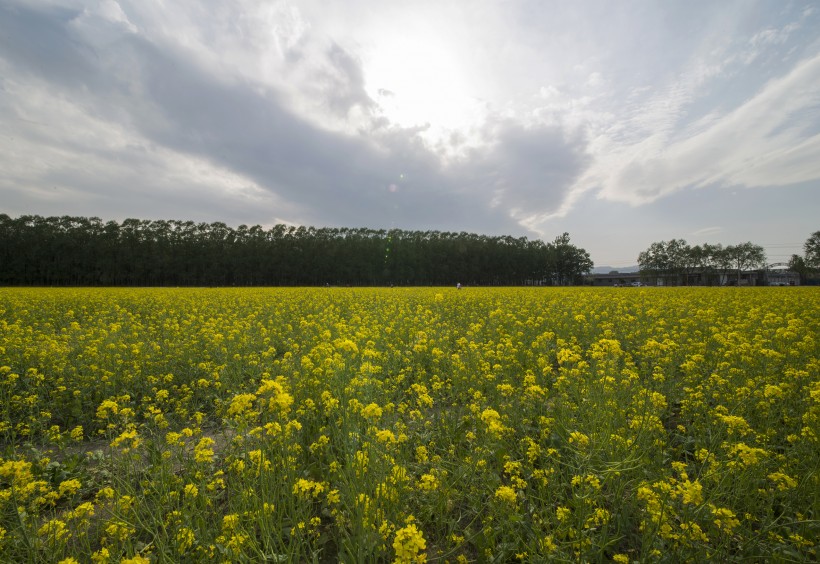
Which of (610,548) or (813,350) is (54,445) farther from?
(813,350)

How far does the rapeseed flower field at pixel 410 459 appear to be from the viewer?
8.21 ft

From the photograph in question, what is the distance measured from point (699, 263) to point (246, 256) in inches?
4493

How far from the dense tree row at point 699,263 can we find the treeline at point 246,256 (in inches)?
1254

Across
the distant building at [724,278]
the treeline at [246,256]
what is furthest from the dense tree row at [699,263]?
the treeline at [246,256]

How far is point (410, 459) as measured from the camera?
375 centimetres

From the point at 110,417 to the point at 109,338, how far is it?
148 inches

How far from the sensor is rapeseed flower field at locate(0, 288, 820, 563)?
2.50 m

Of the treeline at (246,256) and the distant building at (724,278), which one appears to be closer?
the treeline at (246,256)

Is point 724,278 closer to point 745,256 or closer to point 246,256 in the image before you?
point 745,256

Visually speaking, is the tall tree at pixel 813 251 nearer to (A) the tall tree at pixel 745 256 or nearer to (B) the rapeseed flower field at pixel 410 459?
(A) the tall tree at pixel 745 256

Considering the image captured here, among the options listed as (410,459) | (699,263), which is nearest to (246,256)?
(410,459)

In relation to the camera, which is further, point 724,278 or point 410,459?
point 724,278

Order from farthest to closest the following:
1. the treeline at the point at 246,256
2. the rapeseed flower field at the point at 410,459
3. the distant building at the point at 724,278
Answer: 1. the distant building at the point at 724,278
2. the treeline at the point at 246,256
3. the rapeseed flower field at the point at 410,459

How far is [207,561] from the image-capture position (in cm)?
248
